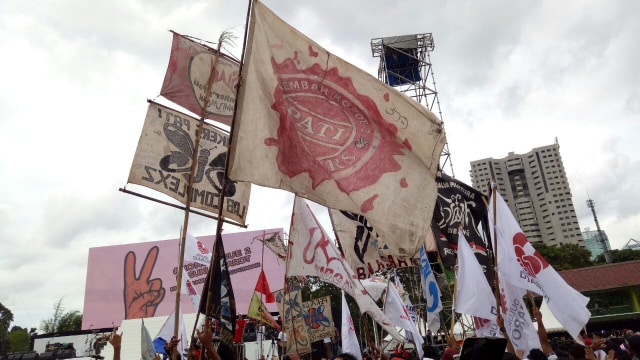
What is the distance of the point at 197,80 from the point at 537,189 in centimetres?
12545

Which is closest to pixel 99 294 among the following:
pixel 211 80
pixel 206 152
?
pixel 206 152

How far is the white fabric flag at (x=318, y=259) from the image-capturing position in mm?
6367

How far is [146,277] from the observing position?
29.1 meters

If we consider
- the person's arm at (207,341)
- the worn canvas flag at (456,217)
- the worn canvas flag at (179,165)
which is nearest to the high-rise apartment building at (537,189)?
the worn canvas flag at (456,217)

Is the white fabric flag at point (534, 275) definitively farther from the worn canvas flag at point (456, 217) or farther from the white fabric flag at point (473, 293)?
the worn canvas flag at point (456, 217)

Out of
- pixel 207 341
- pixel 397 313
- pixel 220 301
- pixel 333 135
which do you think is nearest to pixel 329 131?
pixel 333 135

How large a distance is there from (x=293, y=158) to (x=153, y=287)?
90.3 feet

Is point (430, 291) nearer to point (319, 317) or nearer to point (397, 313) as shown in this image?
point (397, 313)

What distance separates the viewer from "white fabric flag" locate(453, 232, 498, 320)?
6812 millimetres

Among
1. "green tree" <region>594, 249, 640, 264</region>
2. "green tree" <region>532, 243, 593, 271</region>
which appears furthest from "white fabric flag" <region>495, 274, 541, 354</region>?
"green tree" <region>594, 249, 640, 264</region>

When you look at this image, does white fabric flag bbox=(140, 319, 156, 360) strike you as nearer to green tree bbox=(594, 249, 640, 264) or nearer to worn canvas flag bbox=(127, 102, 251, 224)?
worn canvas flag bbox=(127, 102, 251, 224)

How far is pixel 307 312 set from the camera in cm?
1323

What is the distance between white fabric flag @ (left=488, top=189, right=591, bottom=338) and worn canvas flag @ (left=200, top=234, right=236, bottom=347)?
4.16 metres

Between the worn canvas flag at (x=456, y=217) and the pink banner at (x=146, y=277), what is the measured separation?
2076cm
